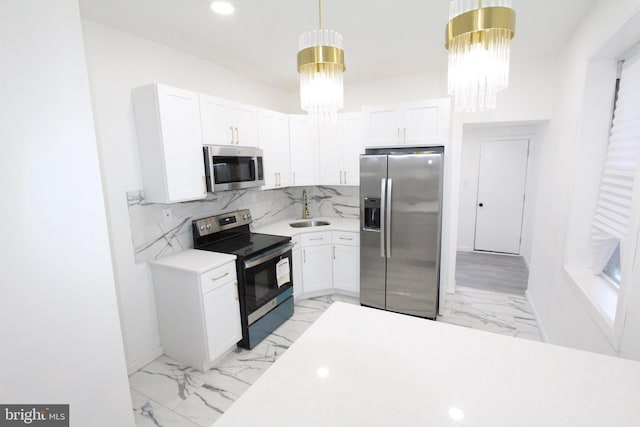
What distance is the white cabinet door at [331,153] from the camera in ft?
12.0

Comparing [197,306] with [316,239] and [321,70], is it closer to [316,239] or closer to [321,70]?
[316,239]

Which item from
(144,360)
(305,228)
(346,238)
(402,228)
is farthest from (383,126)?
(144,360)

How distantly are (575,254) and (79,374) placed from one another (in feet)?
10.5

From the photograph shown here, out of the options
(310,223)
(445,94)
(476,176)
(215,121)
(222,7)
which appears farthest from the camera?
(476,176)

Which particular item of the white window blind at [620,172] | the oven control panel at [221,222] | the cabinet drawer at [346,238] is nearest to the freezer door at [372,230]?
the cabinet drawer at [346,238]

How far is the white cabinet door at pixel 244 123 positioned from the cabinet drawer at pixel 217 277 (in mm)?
1208

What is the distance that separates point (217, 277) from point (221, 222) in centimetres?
78

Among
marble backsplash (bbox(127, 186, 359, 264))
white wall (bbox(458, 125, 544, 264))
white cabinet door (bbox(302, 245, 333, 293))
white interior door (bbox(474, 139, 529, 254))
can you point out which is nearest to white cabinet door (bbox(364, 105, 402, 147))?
marble backsplash (bbox(127, 186, 359, 264))

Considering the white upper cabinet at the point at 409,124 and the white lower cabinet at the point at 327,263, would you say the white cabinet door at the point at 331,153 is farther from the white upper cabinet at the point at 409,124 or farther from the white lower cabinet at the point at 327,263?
the white lower cabinet at the point at 327,263

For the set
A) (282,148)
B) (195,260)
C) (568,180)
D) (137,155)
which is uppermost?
(282,148)

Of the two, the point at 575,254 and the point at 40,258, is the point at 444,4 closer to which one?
the point at 575,254

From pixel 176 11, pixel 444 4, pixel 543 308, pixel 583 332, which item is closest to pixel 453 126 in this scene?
A: pixel 444 4

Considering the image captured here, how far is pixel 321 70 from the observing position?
44.1 inches

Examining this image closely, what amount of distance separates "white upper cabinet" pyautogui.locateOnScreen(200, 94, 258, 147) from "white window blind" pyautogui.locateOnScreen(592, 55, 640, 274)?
2.82 m
